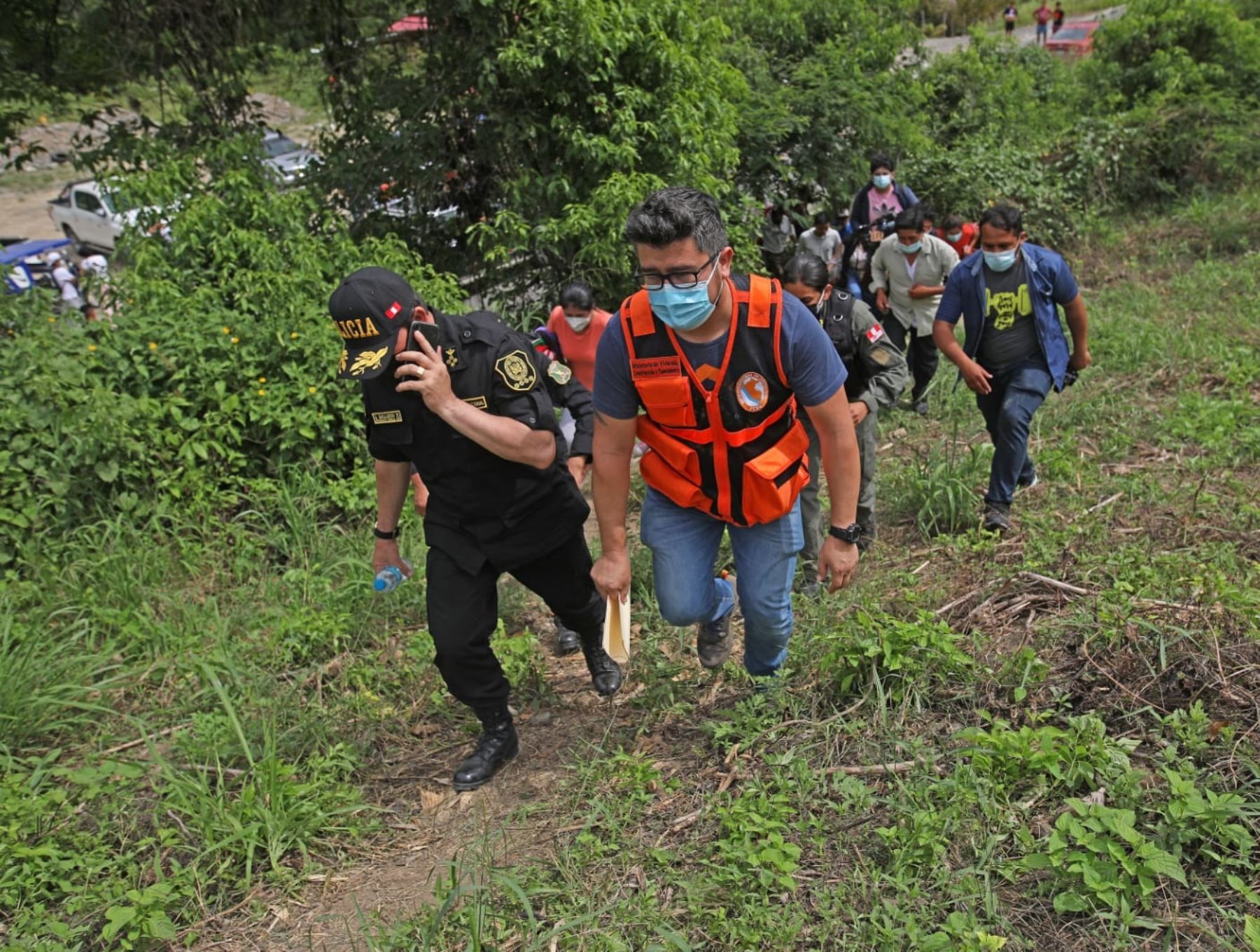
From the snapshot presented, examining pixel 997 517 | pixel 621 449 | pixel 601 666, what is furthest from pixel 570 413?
pixel 997 517

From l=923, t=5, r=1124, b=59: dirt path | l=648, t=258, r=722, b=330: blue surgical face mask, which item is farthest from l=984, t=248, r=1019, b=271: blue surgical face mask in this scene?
l=923, t=5, r=1124, b=59: dirt path

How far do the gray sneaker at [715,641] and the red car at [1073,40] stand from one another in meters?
17.0

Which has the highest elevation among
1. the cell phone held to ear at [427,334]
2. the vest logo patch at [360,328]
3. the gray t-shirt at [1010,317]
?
the vest logo patch at [360,328]

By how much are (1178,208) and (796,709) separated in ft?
38.5

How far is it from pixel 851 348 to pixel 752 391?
1.56 meters

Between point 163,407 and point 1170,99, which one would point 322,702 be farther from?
point 1170,99

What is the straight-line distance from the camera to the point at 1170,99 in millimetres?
13328

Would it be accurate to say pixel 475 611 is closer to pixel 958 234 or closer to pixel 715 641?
pixel 715 641

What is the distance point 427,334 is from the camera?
312 centimetres

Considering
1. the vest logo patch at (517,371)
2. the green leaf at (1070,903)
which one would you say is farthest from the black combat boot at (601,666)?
the green leaf at (1070,903)

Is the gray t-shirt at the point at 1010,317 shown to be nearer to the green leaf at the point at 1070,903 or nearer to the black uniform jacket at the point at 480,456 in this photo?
the black uniform jacket at the point at 480,456

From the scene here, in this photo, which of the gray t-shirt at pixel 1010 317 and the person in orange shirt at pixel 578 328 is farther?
the person in orange shirt at pixel 578 328

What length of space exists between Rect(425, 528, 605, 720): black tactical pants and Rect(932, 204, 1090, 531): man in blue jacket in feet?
7.68

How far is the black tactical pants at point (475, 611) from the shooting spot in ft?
11.1
